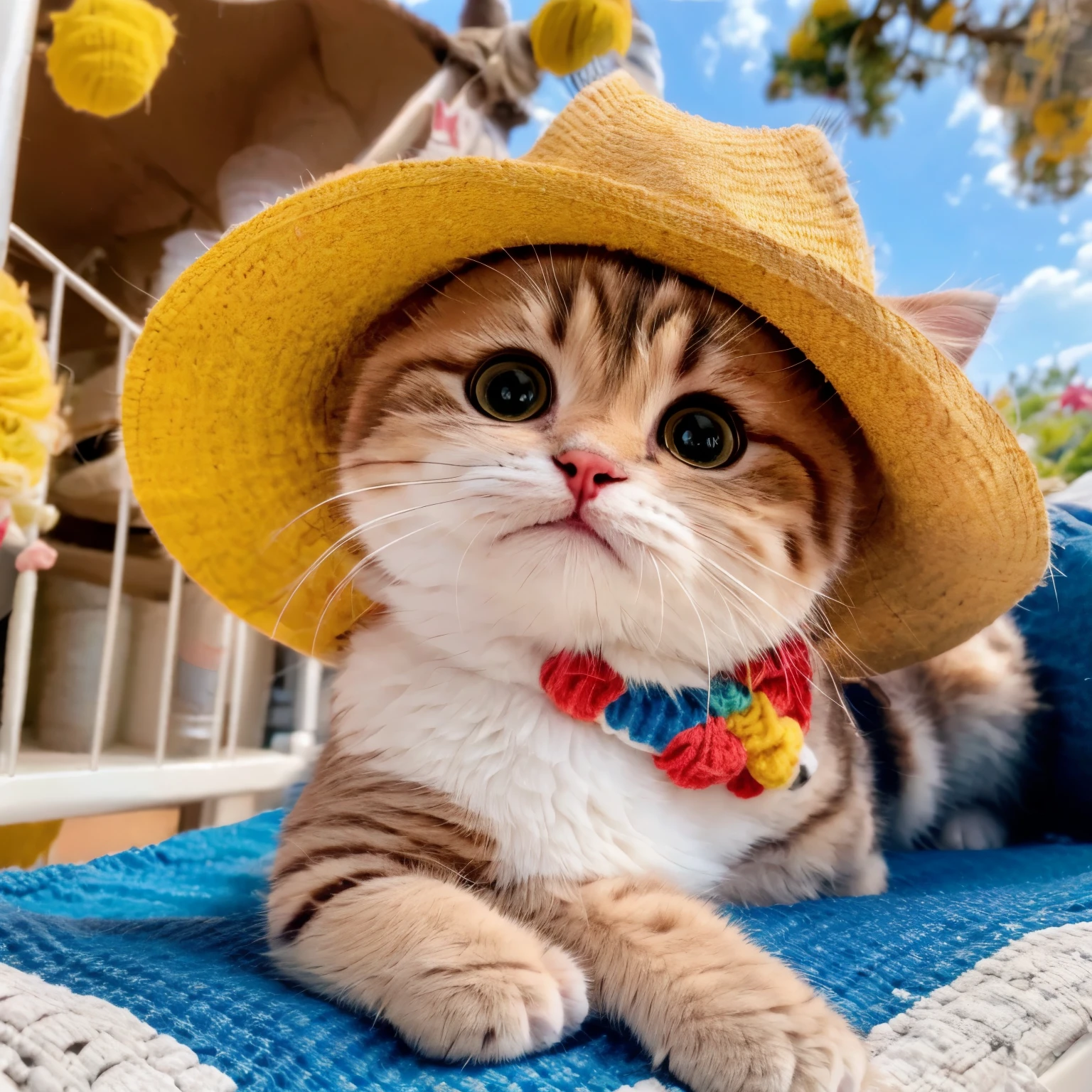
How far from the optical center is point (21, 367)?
90 centimetres

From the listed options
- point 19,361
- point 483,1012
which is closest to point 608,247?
point 483,1012

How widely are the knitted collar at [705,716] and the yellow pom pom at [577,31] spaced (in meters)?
1.08

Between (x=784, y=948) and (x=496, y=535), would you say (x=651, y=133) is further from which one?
(x=784, y=948)

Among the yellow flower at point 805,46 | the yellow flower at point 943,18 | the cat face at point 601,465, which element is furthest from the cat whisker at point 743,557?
the yellow flower at point 943,18

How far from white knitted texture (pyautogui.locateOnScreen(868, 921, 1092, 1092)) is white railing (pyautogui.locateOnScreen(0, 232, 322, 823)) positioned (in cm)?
99

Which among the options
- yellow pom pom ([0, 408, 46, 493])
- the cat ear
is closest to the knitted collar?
the cat ear

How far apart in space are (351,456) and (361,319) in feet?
0.46

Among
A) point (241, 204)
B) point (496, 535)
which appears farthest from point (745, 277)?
point (241, 204)

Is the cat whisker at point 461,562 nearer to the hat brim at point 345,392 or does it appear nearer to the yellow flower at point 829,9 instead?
the hat brim at point 345,392

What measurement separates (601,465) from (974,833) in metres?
0.87

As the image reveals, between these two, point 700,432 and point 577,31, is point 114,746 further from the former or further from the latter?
point 577,31

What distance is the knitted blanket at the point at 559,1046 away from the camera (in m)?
0.43

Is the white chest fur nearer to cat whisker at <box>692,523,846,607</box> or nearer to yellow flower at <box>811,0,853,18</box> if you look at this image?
cat whisker at <box>692,523,846,607</box>

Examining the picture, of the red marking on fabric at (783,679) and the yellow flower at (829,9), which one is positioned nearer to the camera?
the red marking on fabric at (783,679)
